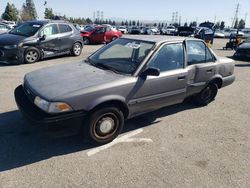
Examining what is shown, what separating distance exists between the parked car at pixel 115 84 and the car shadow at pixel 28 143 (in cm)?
35

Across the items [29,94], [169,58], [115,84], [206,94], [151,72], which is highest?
[169,58]

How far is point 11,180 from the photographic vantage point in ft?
9.86

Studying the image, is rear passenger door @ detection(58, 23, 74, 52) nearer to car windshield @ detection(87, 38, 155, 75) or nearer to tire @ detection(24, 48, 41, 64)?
tire @ detection(24, 48, 41, 64)

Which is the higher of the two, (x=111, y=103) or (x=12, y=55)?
(x=111, y=103)

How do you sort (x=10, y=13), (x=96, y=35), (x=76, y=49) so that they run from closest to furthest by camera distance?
(x=76, y=49) < (x=96, y=35) < (x=10, y=13)

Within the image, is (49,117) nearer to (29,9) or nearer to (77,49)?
(77,49)

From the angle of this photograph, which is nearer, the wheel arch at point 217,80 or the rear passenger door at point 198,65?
the rear passenger door at point 198,65

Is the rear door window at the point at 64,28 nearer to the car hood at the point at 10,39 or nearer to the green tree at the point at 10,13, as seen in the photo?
the car hood at the point at 10,39

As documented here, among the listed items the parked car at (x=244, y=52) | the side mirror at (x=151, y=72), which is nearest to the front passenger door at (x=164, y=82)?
the side mirror at (x=151, y=72)

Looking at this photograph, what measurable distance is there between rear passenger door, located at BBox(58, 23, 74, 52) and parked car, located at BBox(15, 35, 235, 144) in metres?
6.27

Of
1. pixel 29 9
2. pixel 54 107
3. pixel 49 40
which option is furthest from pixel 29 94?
pixel 29 9

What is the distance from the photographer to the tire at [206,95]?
566 cm

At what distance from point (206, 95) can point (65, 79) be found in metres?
3.39

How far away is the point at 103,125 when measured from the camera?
3.82 metres
